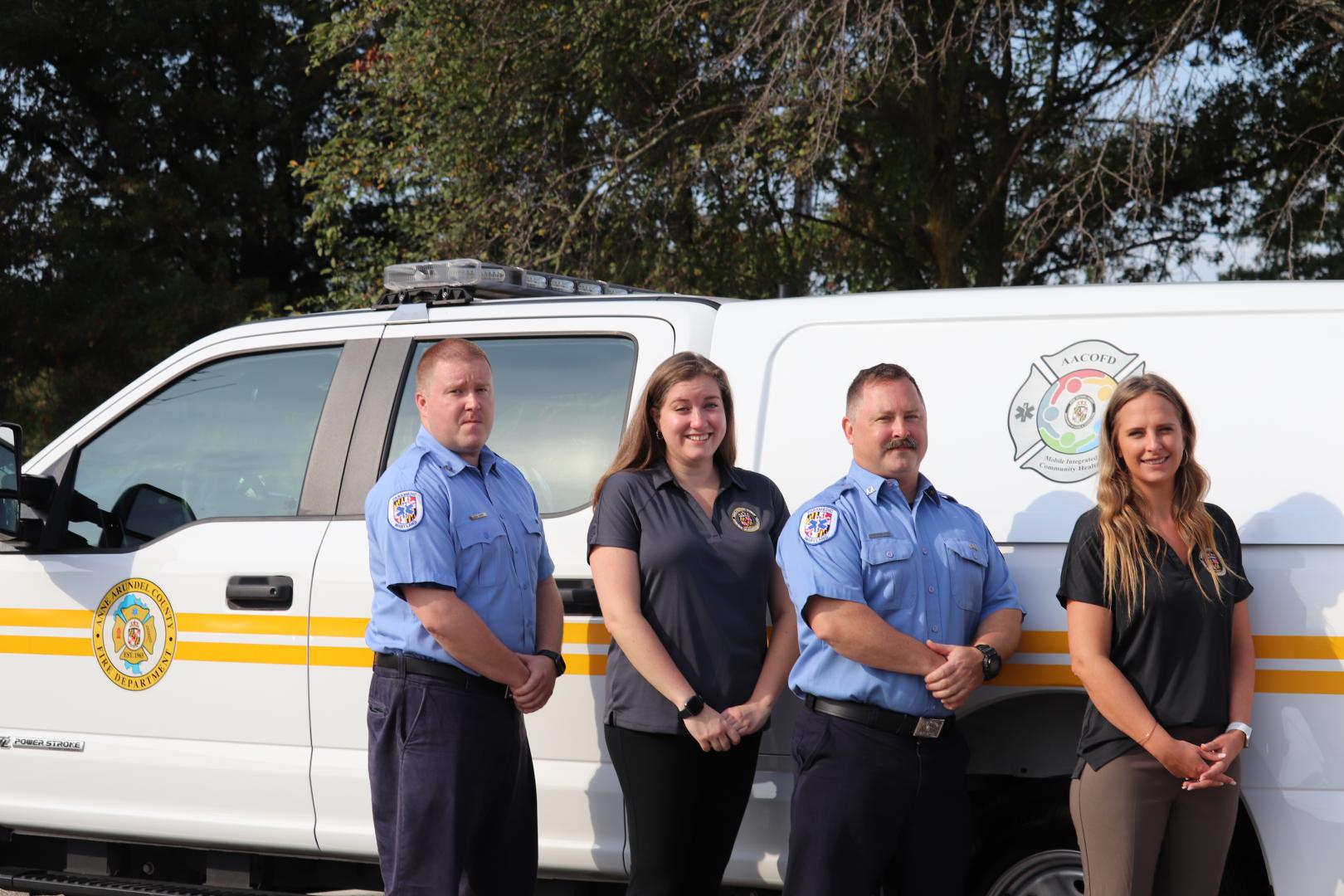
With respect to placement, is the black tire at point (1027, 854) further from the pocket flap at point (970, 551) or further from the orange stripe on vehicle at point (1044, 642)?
the pocket flap at point (970, 551)

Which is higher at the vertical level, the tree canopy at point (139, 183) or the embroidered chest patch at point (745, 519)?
the tree canopy at point (139, 183)

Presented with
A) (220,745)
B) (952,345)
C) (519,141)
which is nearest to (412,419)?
(220,745)

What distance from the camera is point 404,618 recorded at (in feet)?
11.8

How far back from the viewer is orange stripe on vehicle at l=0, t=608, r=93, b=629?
4.47 m

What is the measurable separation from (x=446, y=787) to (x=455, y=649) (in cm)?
34

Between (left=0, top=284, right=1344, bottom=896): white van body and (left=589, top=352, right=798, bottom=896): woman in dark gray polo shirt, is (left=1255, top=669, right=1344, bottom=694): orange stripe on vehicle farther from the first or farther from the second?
(left=589, top=352, right=798, bottom=896): woman in dark gray polo shirt

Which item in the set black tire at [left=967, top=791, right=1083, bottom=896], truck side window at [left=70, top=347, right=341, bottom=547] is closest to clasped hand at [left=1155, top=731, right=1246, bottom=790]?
black tire at [left=967, top=791, right=1083, bottom=896]

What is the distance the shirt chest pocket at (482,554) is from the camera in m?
3.56

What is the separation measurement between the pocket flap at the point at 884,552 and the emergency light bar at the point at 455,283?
58.0 inches

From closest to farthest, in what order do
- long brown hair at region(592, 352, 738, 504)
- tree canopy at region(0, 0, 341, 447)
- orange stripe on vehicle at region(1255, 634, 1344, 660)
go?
orange stripe on vehicle at region(1255, 634, 1344, 660) < long brown hair at region(592, 352, 738, 504) < tree canopy at region(0, 0, 341, 447)

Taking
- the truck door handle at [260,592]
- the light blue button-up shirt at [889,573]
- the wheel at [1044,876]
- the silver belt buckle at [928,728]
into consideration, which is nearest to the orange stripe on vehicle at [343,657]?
the truck door handle at [260,592]

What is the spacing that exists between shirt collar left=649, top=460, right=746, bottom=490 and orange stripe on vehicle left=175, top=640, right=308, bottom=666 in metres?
1.23

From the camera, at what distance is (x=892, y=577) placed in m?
3.35

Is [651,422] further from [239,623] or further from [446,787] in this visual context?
[239,623]
